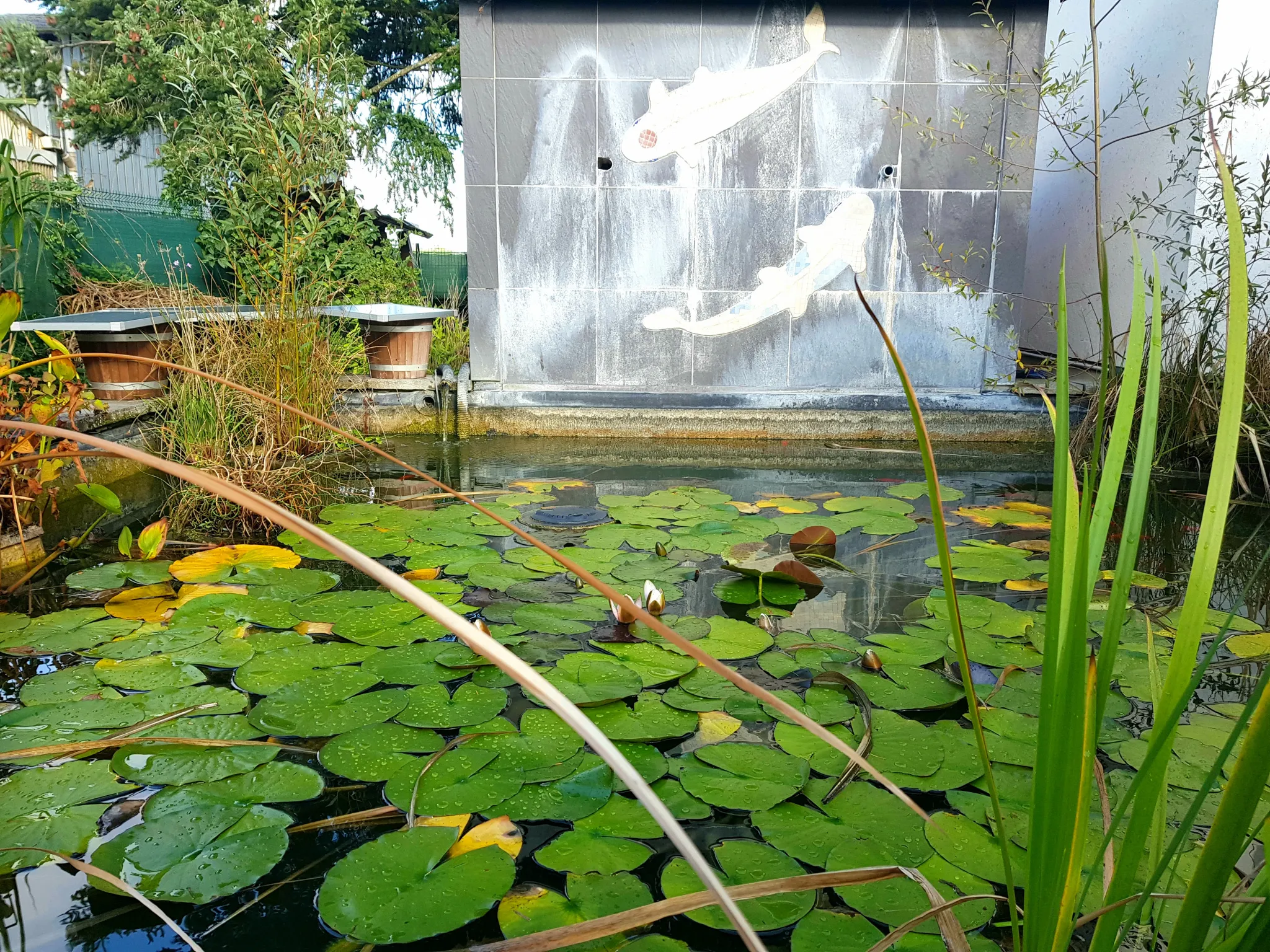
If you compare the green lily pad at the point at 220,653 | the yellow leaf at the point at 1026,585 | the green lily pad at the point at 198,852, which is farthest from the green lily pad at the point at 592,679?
the yellow leaf at the point at 1026,585

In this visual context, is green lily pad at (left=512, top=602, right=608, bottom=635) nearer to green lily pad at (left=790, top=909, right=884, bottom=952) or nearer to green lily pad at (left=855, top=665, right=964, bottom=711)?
green lily pad at (left=855, top=665, right=964, bottom=711)

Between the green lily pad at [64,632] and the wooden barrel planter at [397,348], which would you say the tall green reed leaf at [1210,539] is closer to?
the green lily pad at [64,632]

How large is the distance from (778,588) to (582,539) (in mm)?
734

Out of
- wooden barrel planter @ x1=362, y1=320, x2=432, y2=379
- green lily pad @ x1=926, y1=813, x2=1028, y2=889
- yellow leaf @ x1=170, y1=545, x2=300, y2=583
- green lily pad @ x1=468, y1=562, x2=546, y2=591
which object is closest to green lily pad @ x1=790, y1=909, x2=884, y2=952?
green lily pad @ x1=926, y1=813, x2=1028, y2=889

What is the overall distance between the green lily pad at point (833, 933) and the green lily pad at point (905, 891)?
0.03 metres

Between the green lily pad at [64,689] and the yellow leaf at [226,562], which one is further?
the yellow leaf at [226,562]

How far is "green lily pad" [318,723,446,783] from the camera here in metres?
1.53

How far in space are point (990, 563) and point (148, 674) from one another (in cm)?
237

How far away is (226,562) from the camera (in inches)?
104

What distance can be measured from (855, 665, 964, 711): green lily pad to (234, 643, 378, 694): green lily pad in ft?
3.72

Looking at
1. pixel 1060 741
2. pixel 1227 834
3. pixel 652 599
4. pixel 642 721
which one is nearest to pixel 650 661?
pixel 652 599

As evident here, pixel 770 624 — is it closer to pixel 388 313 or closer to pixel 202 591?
pixel 202 591

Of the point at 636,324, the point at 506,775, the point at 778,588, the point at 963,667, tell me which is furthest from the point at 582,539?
the point at 636,324

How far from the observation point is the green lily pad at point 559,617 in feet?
7.20
